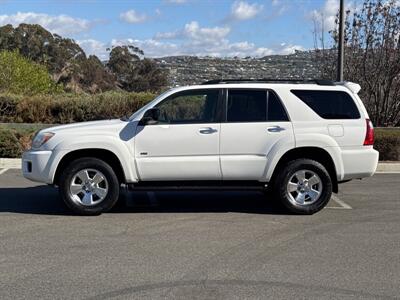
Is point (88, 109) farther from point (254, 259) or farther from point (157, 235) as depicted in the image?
point (254, 259)

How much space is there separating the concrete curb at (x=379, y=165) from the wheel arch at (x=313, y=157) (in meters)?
5.15

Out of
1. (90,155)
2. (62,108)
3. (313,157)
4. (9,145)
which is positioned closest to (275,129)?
(313,157)

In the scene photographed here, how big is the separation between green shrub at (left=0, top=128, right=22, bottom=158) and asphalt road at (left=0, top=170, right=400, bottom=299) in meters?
4.88

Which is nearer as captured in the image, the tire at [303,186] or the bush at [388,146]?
the tire at [303,186]

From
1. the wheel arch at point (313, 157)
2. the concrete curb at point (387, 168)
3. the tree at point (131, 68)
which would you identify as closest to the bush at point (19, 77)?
the concrete curb at point (387, 168)

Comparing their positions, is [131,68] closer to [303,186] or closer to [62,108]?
[62,108]

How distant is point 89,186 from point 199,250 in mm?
2410

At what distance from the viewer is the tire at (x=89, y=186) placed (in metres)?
8.12

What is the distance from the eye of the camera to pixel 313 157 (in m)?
8.54

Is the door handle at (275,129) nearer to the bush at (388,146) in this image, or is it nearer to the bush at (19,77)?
the bush at (388,146)

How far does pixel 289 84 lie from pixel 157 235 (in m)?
3.04

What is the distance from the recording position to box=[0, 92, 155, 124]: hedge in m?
19.1

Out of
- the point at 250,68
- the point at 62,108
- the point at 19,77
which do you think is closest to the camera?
the point at 62,108

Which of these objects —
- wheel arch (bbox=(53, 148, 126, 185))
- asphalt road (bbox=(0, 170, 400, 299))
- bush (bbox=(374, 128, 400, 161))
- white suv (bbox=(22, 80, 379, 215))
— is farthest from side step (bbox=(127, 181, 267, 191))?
bush (bbox=(374, 128, 400, 161))
